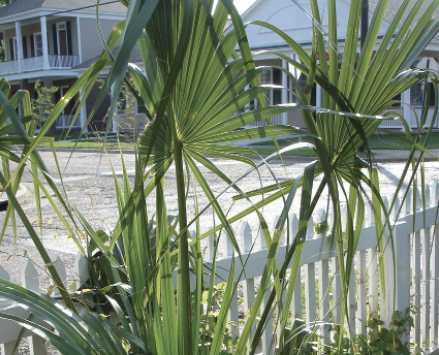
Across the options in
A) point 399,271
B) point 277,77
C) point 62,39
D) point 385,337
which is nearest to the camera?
point 385,337

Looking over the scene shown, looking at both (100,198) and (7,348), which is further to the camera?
(100,198)

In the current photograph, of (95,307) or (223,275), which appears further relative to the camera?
(223,275)

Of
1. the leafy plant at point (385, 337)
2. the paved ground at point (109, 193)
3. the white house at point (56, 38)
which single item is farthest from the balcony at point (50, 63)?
the leafy plant at point (385, 337)

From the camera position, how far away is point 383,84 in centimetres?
145

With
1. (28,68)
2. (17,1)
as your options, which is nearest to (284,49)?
(28,68)

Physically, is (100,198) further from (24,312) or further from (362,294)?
(24,312)

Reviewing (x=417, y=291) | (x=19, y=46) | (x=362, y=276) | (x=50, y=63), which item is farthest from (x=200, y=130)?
(x=19, y=46)

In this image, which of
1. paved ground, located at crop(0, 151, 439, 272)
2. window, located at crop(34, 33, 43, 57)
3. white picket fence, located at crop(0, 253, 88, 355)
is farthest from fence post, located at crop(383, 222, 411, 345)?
window, located at crop(34, 33, 43, 57)

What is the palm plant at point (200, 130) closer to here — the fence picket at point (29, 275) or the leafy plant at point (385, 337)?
the fence picket at point (29, 275)

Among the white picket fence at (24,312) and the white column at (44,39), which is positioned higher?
the white column at (44,39)

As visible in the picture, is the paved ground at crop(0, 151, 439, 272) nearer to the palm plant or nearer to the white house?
the palm plant

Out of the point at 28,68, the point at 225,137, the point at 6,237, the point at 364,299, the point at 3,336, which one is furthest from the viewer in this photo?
the point at 28,68

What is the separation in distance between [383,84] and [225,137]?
505 mm

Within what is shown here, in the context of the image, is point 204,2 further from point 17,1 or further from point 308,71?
point 17,1
